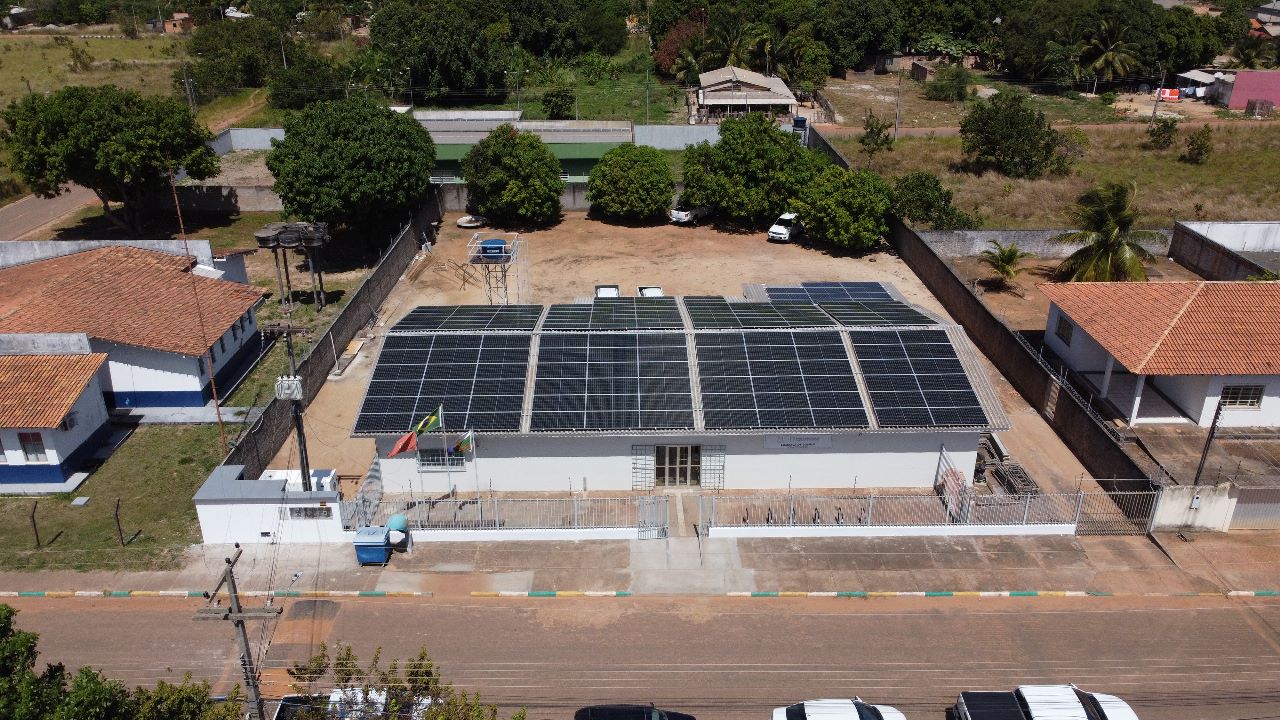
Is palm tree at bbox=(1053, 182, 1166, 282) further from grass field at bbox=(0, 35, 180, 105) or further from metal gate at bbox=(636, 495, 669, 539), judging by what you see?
grass field at bbox=(0, 35, 180, 105)

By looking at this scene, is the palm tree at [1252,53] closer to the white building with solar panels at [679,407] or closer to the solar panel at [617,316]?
the white building with solar panels at [679,407]

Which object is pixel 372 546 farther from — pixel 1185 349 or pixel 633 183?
pixel 633 183

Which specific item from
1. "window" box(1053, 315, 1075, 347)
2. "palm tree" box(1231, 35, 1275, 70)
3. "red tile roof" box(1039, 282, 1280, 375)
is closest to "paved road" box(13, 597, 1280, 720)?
"red tile roof" box(1039, 282, 1280, 375)

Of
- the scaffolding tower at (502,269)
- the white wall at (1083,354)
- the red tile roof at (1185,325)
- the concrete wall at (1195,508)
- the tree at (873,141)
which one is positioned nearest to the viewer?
the concrete wall at (1195,508)

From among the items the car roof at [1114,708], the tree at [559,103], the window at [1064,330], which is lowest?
the car roof at [1114,708]

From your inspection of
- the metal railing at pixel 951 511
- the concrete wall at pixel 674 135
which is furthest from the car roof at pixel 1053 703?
the concrete wall at pixel 674 135

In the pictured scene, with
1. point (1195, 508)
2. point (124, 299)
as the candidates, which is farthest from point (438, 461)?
point (1195, 508)

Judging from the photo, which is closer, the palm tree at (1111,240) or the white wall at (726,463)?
the white wall at (726,463)

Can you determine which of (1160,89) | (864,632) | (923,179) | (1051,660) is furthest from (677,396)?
(1160,89)
